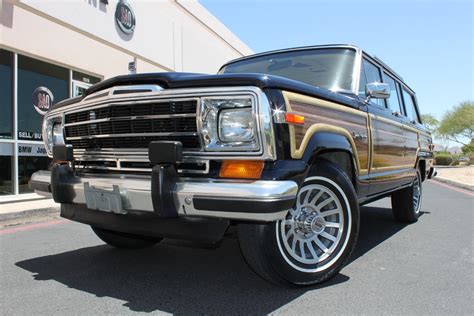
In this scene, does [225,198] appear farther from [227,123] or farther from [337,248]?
[337,248]

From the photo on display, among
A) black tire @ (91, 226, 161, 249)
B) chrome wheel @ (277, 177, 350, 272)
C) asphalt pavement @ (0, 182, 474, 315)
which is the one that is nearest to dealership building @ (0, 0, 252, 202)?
asphalt pavement @ (0, 182, 474, 315)

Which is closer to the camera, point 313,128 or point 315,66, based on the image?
point 313,128

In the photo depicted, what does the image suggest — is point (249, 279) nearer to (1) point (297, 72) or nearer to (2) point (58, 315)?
(2) point (58, 315)

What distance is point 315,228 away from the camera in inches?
119

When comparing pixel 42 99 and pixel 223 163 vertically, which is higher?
pixel 42 99

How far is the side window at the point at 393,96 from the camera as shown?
511 centimetres

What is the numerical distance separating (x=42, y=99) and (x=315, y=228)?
26.3 feet

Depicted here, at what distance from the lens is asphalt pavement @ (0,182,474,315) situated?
2.64 m

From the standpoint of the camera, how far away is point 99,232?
393 cm

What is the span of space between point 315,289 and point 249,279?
1.72 ft

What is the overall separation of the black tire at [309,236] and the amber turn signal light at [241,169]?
363 mm

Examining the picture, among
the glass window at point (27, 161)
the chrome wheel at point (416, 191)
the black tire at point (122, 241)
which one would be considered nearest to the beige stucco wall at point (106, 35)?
the glass window at point (27, 161)

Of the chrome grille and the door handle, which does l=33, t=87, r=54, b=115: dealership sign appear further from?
the door handle

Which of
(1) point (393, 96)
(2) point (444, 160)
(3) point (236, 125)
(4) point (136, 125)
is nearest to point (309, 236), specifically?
(3) point (236, 125)
